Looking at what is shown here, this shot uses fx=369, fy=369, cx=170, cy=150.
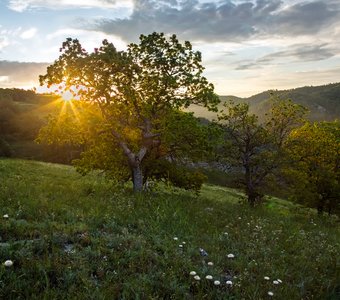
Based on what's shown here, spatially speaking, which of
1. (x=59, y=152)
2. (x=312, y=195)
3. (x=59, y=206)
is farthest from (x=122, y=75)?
(x=59, y=152)

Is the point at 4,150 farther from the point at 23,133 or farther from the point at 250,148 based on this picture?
the point at 250,148

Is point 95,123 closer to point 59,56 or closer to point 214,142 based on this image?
point 59,56

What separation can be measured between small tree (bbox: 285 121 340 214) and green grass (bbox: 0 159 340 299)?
16783mm

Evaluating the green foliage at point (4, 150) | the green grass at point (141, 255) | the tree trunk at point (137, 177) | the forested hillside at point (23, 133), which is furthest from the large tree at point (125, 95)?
the forested hillside at point (23, 133)

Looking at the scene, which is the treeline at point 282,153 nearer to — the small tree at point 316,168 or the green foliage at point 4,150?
the small tree at point 316,168

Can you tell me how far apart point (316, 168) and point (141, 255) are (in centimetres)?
2664

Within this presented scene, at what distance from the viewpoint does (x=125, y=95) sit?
69.4 feet

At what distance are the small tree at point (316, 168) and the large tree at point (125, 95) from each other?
40.5ft

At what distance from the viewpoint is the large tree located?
792 inches

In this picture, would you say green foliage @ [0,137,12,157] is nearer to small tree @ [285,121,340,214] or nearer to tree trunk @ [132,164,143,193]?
tree trunk @ [132,164,143,193]

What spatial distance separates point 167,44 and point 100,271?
16150mm

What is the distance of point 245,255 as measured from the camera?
10594 mm

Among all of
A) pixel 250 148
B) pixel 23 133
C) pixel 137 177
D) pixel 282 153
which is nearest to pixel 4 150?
pixel 23 133

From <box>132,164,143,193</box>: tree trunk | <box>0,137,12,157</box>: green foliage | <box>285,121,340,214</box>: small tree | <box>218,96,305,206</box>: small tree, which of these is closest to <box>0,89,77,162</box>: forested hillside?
<box>0,137,12,157</box>: green foliage
